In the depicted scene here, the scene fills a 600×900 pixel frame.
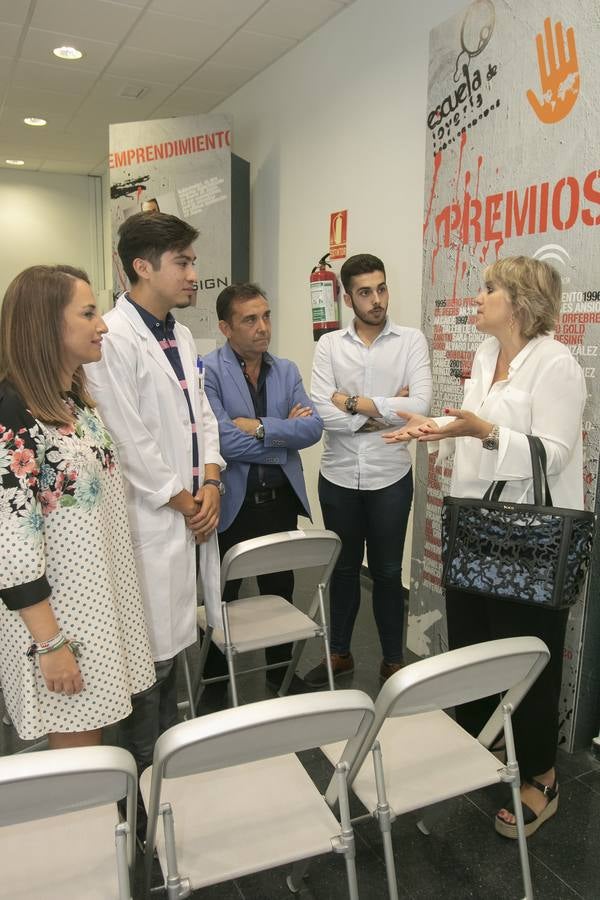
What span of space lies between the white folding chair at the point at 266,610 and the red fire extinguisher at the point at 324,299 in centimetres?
211

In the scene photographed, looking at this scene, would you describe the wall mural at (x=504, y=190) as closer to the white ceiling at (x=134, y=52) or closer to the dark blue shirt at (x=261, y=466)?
the dark blue shirt at (x=261, y=466)

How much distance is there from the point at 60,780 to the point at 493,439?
130 cm

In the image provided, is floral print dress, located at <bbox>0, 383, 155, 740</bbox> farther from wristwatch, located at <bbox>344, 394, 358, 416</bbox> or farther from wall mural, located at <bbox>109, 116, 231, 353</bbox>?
wall mural, located at <bbox>109, 116, 231, 353</bbox>

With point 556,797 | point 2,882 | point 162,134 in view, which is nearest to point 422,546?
point 556,797

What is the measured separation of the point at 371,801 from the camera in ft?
4.39

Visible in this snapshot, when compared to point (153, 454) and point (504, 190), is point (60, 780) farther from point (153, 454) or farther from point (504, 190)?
point (504, 190)

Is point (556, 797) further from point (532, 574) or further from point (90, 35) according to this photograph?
point (90, 35)

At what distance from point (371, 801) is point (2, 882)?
0.70 m

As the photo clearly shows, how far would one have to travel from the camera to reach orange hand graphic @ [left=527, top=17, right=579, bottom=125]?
214 cm

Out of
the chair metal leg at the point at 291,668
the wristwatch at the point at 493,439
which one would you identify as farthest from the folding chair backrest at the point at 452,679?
the chair metal leg at the point at 291,668

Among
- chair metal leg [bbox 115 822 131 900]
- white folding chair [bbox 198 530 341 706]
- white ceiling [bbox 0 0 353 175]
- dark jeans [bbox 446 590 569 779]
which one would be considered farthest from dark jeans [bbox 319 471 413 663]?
white ceiling [bbox 0 0 353 175]

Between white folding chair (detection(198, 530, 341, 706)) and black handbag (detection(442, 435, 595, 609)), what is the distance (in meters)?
0.43

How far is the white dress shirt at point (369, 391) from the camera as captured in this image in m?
2.64

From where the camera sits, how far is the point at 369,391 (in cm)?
273
